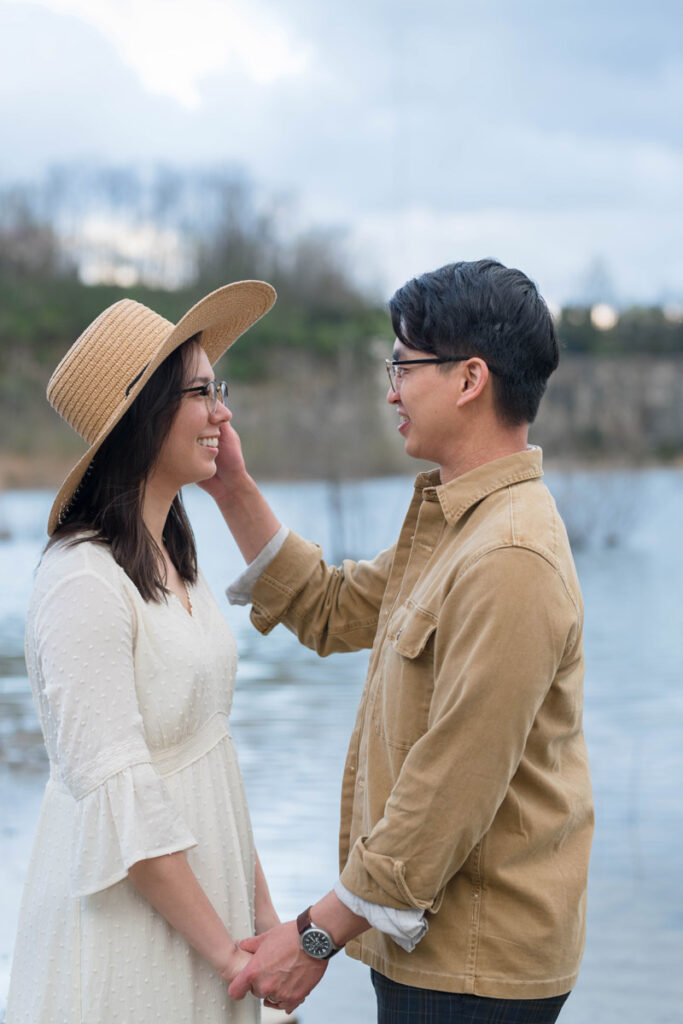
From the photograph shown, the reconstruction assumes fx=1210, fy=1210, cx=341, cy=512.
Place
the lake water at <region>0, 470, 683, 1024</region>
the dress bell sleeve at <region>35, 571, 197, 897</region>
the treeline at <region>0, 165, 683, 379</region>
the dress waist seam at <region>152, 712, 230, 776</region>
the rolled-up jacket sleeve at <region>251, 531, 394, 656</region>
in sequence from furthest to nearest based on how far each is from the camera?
1. the treeline at <region>0, 165, 683, 379</region>
2. the lake water at <region>0, 470, 683, 1024</region>
3. the rolled-up jacket sleeve at <region>251, 531, 394, 656</region>
4. the dress waist seam at <region>152, 712, 230, 776</region>
5. the dress bell sleeve at <region>35, 571, 197, 897</region>

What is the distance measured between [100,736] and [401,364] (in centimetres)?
56

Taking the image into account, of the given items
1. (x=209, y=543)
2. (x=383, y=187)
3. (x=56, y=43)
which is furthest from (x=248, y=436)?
(x=383, y=187)

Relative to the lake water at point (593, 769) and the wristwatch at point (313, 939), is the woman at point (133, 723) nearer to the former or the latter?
the wristwatch at point (313, 939)

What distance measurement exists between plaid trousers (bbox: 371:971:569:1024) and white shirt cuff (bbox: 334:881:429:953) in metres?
0.08

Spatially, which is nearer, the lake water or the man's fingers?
the man's fingers

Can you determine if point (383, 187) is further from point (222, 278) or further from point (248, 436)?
point (248, 436)

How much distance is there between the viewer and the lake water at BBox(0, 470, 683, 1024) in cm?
329

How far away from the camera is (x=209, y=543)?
14148 millimetres

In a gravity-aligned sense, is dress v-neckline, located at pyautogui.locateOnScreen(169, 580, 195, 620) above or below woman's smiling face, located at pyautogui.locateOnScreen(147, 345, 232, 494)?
below

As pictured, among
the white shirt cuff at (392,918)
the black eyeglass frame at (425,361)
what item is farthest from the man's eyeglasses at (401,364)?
the white shirt cuff at (392,918)

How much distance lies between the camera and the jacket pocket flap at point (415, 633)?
1.36 meters

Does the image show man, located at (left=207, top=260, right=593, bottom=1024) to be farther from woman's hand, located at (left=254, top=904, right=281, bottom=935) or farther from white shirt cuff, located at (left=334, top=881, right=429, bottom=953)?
woman's hand, located at (left=254, top=904, right=281, bottom=935)

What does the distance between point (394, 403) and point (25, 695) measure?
5.64 m

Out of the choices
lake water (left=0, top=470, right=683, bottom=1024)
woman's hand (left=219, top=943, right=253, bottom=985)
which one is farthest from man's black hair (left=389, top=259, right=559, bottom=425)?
lake water (left=0, top=470, right=683, bottom=1024)
